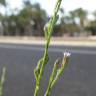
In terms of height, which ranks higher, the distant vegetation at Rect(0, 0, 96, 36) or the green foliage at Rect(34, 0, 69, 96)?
the green foliage at Rect(34, 0, 69, 96)

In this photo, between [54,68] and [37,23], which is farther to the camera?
[37,23]

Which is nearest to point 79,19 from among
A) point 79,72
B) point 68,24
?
point 68,24

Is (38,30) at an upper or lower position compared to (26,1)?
lower

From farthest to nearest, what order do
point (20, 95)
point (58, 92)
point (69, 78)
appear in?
point (69, 78) < point (58, 92) < point (20, 95)

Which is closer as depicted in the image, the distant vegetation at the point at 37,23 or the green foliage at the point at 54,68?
the green foliage at the point at 54,68

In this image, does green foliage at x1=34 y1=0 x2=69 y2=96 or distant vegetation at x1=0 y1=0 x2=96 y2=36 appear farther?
distant vegetation at x1=0 y1=0 x2=96 y2=36

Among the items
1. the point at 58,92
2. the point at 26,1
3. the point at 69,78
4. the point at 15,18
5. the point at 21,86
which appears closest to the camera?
the point at 58,92

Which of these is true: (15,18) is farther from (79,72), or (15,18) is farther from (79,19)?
(79,72)

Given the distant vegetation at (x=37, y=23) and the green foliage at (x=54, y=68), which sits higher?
the green foliage at (x=54, y=68)
